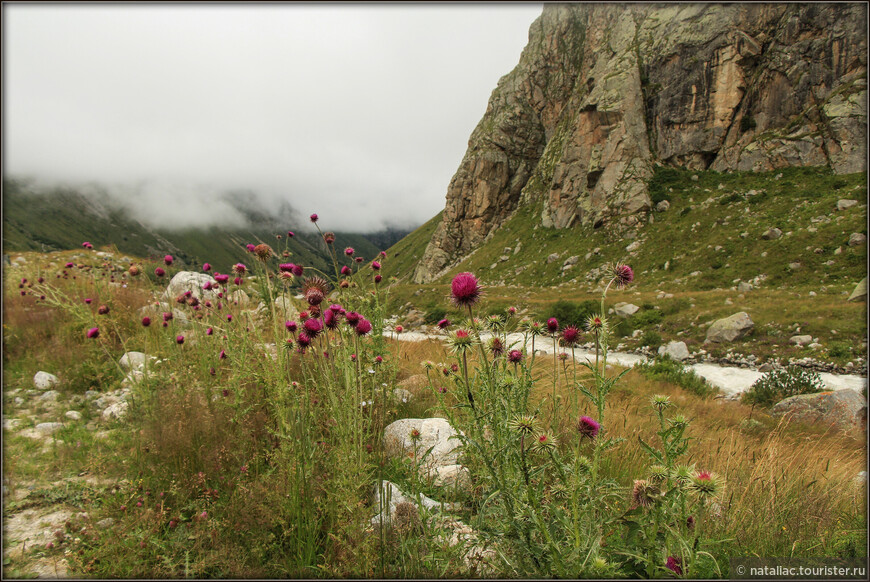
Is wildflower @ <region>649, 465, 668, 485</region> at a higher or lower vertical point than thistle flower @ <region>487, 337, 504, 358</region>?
lower

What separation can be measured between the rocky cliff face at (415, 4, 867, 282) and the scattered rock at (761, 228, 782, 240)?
561 cm

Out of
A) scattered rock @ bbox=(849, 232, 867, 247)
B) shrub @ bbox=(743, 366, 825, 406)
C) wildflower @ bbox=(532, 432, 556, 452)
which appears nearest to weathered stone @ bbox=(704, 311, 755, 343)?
shrub @ bbox=(743, 366, 825, 406)

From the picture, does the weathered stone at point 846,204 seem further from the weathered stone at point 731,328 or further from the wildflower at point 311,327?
the wildflower at point 311,327

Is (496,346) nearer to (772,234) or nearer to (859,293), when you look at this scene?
(859,293)

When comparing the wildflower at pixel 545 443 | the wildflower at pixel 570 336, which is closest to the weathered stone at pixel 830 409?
the wildflower at pixel 570 336

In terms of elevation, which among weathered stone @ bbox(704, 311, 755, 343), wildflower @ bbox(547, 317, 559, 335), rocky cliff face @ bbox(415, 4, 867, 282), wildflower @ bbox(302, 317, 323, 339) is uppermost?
rocky cliff face @ bbox(415, 4, 867, 282)

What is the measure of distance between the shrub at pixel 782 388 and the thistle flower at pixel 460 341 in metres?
A: 9.50

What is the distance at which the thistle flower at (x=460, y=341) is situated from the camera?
2115 mm

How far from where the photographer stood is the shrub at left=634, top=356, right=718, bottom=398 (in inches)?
344

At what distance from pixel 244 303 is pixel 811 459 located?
346 inches

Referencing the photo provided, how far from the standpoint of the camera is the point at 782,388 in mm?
8211

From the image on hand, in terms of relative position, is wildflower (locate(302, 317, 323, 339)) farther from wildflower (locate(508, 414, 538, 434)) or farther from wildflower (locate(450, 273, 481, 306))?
wildflower (locate(508, 414, 538, 434))

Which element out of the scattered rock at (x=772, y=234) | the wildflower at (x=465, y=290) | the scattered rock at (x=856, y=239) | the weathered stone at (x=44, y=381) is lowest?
the weathered stone at (x=44, y=381)

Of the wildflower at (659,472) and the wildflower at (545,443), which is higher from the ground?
the wildflower at (545,443)
